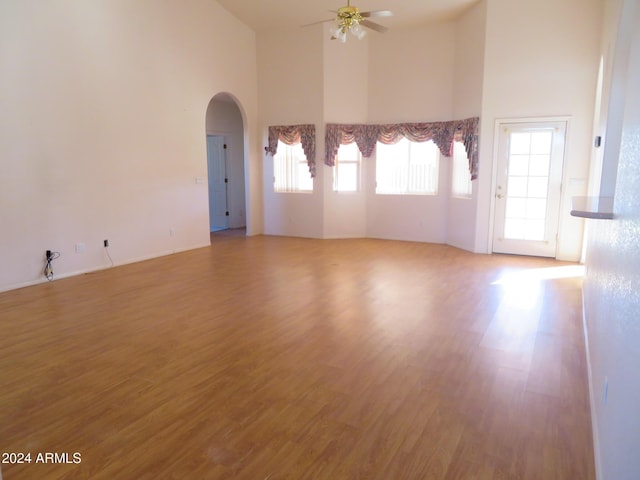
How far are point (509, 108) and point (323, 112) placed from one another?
3285mm

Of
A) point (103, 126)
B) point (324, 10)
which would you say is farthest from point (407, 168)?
point (103, 126)

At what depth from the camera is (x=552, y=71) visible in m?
6.07

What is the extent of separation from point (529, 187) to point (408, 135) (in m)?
2.37

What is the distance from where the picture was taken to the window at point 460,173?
23.6 feet

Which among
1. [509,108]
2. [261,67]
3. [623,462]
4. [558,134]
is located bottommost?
[623,462]

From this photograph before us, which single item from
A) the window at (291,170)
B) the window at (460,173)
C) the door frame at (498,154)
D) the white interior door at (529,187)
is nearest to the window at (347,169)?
the window at (291,170)

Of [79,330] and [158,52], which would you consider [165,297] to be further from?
[158,52]

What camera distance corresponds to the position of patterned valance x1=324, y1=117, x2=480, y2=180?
22.5 ft

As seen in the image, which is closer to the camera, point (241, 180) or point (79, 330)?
point (79, 330)

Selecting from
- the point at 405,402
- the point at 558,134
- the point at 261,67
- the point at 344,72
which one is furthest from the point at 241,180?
the point at 405,402

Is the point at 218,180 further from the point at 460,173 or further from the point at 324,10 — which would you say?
the point at 460,173

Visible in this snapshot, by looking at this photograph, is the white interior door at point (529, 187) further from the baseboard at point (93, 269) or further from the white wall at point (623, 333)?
the baseboard at point (93, 269)

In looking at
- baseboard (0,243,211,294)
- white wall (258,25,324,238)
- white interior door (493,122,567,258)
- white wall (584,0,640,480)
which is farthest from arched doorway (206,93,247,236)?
white wall (584,0,640,480)

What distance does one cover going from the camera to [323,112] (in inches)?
315
